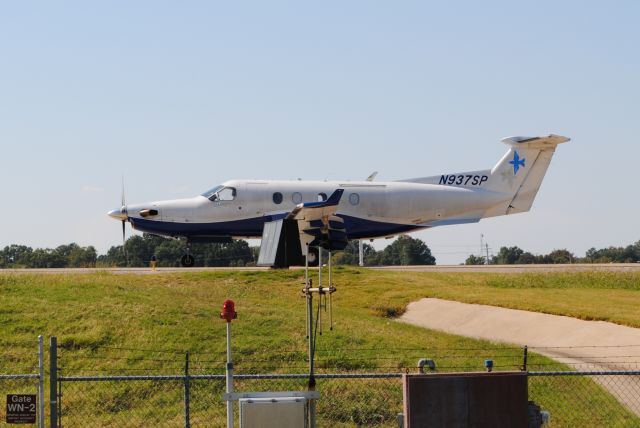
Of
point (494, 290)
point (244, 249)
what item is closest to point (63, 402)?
point (494, 290)

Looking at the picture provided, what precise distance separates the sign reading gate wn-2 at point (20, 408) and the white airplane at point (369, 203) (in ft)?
82.3

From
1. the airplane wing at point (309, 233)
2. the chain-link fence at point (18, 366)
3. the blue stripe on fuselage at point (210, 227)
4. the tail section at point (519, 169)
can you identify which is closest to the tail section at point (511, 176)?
the tail section at point (519, 169)

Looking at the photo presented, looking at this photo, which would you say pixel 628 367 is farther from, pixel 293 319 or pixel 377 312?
pixel 377 312

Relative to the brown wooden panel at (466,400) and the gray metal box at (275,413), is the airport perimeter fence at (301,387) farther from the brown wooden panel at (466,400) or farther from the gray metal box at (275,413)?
the gray metal box at (275,413)

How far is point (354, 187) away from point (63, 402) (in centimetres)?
2523

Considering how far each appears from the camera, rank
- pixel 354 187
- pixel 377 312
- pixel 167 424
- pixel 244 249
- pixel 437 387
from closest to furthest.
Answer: pixel 437 387 < pixel 167 424 < pixel 377 312 < pixel 354 187 < pixel 244 249

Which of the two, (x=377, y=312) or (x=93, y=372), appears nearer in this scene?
(x=93, y=372)

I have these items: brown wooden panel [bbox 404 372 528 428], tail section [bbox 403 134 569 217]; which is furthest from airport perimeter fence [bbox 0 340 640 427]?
tail section [bbox 403 134 569 217]

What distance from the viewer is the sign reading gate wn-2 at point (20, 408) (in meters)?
14.6

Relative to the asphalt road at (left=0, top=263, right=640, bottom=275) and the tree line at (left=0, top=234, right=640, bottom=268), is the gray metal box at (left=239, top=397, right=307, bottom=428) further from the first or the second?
the tree line at (left=0, top=234, right=640, bottom=268)

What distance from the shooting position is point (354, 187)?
44.2 m

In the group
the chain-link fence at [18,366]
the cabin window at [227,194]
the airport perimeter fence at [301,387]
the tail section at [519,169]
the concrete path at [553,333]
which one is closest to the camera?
the airport perimeter fence at [301,387]

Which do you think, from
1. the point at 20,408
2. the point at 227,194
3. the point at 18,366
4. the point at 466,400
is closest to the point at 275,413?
the point at 466,400

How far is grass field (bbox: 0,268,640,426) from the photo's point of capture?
22500mm
